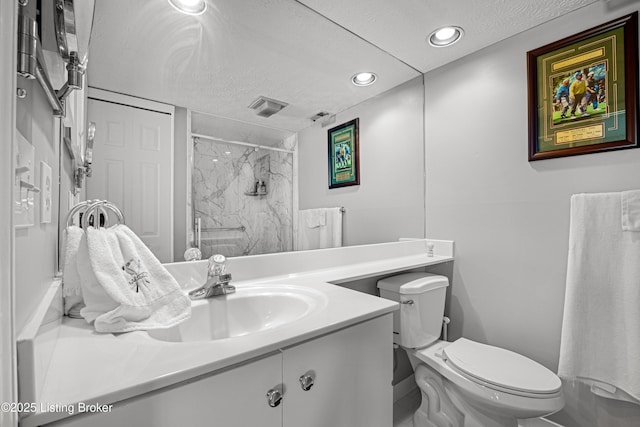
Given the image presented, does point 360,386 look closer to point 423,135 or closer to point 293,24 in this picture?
point 293,24

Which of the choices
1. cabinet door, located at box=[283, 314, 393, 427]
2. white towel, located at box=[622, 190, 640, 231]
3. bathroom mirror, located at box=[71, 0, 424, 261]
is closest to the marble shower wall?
bathroom mirror, located at box=[71, 0, 424, 261]

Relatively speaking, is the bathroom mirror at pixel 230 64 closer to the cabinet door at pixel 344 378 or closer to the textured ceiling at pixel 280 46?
the textured ceiling at pixel 280 46

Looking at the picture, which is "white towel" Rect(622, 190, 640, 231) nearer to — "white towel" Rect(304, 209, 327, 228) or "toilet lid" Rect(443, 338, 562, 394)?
"toilet lid" Rect(443, 338, 562, 394)

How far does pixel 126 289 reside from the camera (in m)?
0.69

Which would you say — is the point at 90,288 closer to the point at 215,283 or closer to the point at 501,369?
the point at 215,283

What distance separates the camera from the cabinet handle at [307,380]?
0.68 meters

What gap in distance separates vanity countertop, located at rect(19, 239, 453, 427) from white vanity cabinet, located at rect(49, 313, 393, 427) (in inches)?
1.1

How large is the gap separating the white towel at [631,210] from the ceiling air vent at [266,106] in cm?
150

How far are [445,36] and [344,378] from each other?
1761 millimetres

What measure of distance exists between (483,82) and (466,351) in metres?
1.48

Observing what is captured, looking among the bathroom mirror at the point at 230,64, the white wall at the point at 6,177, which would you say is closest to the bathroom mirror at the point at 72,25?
the white wall at the point at 6,177

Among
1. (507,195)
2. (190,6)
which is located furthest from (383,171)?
(190,6)

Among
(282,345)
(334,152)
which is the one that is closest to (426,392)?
(282,345)

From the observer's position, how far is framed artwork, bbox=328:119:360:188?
1.59 m
